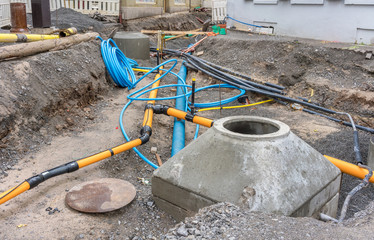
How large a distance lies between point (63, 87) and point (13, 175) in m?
2.23

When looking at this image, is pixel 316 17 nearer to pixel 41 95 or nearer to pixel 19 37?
pixel 19 37

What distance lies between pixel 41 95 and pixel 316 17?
29.1 ft

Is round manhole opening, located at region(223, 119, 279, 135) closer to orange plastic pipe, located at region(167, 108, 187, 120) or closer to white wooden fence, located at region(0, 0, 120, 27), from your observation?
orange plastic pipe, located at region(167, 108, 187, 120)

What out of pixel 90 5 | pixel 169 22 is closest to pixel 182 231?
pixel 90 5

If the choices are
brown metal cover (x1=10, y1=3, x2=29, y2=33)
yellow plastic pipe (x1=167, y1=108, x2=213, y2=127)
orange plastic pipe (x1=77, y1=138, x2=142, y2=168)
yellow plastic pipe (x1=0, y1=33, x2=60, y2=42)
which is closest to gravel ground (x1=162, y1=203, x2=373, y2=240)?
orange plastic pipe (x1=77, y1=138, x2=142, y2=168)

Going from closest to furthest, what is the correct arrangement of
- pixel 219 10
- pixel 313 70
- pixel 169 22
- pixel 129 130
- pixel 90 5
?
pixel 129 130 → pixel 313 70 → pixel 90 5 → pixel 219 10 → pixel 169 22

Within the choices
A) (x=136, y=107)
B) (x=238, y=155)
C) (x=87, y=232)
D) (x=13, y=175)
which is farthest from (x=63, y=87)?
(x=238, y=155)

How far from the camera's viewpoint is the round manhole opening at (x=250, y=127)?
3.88 m

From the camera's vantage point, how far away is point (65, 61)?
251 inches

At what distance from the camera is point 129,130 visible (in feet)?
18.3

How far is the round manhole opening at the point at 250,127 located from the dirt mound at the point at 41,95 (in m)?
2.80

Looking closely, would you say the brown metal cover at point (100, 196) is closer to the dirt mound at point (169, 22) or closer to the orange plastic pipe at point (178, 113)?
the orange plastic pipe at point (178, 113)

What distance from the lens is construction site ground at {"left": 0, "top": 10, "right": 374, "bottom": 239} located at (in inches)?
106

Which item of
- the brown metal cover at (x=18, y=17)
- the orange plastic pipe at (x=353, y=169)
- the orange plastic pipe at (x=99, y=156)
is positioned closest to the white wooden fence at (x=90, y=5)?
the brown metal cover at (x=18, y=17)
